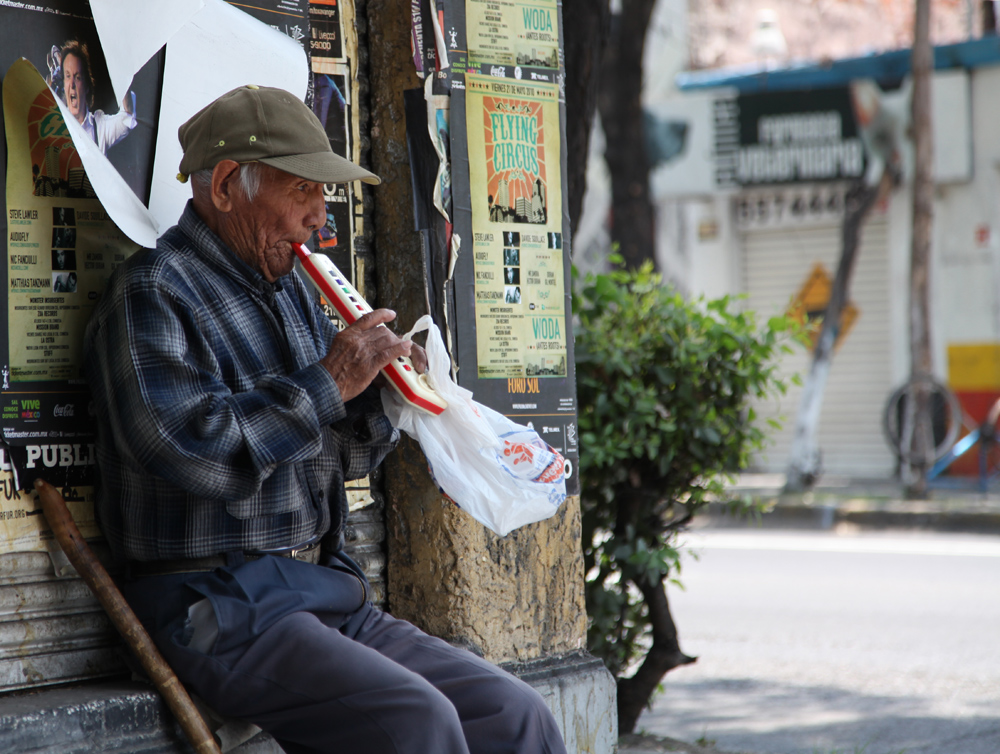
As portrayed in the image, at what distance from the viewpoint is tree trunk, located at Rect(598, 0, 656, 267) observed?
28.1 feet

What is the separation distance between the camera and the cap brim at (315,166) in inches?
89.7

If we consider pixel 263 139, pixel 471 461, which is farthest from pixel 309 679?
pixel 263 139

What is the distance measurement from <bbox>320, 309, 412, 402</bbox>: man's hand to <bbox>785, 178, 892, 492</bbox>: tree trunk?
9.66 meters

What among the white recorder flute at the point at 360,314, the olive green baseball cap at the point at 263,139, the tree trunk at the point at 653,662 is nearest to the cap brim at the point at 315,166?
the olive green baseball cap at the point at 263,139

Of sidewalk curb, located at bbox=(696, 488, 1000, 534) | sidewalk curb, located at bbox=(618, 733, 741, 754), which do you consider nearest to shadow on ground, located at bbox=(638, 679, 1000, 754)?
sidewalk curb, located at bbox=(618, 733, 741, 754)

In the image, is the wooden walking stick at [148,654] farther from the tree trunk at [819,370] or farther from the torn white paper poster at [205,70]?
the tree trunk at [819,370]

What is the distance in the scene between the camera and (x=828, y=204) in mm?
13125

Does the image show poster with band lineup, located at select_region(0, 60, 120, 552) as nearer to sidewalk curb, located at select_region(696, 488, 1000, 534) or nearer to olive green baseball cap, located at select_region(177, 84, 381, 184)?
olive green baseball cap, located at select_region(177, 84, 381, 184)

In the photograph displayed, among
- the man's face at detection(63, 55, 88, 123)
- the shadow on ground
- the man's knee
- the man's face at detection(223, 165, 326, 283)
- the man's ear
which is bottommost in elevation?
the shadow on ground

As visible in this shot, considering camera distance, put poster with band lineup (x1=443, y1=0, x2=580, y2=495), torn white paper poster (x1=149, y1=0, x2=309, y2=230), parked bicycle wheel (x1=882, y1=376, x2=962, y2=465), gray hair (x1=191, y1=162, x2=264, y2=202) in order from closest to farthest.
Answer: gray hair (x1=191, y1=162, x2=264, y2=202)
torn white paper poster (x1=149, y1=0, x2=309, y2=230)
poster with band lineup (x1=443, y1=0, x2=580, y2=495)
parked bicycle wheel (x1=882, y1=376, x2=962, y2=465)

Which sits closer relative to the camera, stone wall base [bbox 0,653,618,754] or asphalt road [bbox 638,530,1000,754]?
stone wall base [bbox 0,653,618,754]

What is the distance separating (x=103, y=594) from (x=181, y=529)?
0.68 feet

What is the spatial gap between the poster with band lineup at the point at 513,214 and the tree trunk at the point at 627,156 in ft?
17.4

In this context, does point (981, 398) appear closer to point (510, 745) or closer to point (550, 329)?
point (550, 329)
